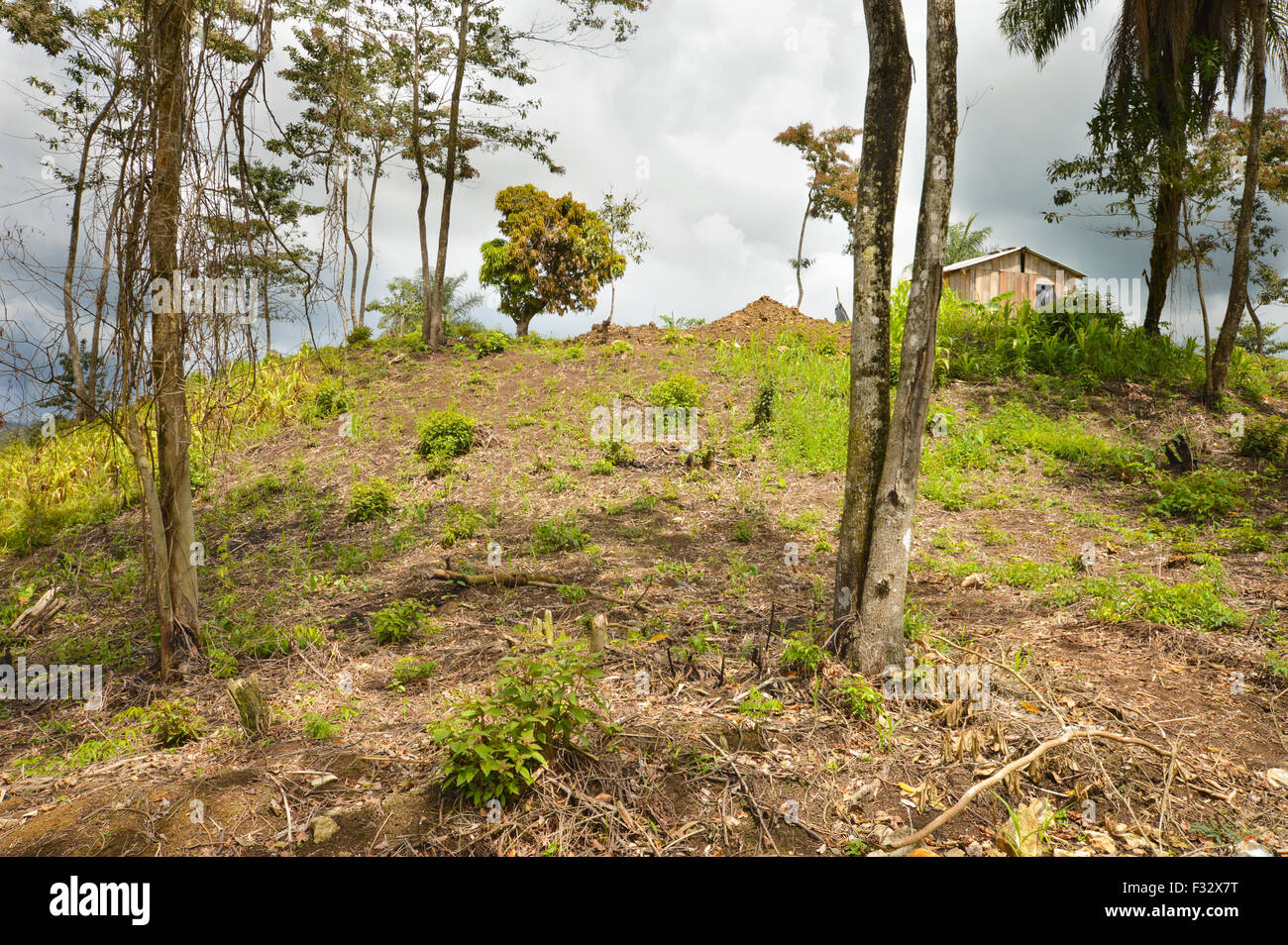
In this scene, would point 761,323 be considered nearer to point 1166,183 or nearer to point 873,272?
point 1166,183

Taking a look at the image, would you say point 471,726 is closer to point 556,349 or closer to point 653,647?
point 653,647

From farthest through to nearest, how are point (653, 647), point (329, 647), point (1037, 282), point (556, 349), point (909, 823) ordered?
point (1037, 282) → point (556, 349) → point (329, 647) → point (653, 647) → point (909, 823)

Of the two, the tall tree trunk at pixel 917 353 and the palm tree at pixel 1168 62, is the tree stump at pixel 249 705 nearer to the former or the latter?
the tall tree trunk at pixel 917 353

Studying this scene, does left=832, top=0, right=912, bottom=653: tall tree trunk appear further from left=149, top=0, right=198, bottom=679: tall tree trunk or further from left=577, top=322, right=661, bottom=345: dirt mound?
left=577, top=322, right=661, bottom=345: dirt mound

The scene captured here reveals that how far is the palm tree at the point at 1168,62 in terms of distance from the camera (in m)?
11.3

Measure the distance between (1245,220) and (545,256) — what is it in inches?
538

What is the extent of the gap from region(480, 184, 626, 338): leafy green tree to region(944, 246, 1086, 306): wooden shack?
1204 cm

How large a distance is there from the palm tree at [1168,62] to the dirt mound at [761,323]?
569 centimetres

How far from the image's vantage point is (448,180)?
14.8 metres

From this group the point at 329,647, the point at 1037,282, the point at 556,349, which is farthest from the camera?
the point at 1037,282

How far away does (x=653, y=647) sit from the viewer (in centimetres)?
469

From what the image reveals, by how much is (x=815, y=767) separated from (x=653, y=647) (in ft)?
4.90

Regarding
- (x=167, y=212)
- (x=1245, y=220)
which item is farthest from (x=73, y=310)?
(x=1245, y=220)
